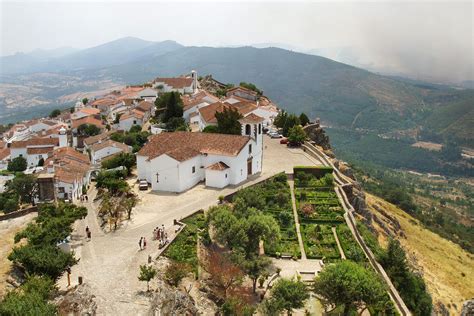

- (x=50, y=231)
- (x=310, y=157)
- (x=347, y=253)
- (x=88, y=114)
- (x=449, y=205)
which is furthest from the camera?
(x=449, y=205)

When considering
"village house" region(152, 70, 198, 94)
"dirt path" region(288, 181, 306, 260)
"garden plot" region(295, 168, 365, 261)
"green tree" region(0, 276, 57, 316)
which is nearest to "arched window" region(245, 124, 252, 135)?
"garden plot" region(295, 168, 365, 261)

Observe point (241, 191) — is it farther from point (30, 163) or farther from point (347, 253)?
point (30, 163)

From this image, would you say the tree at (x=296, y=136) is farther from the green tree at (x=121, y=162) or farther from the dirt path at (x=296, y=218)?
the green tree at (x=121, y=162)

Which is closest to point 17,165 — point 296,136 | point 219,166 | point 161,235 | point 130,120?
point 130,120

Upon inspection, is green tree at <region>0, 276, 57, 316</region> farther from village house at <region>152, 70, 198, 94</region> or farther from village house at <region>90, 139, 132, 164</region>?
village house at <region>152, 70, 198, 94</region>

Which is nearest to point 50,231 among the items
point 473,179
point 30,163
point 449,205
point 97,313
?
point 97,313

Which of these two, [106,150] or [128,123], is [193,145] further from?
[128,123]
